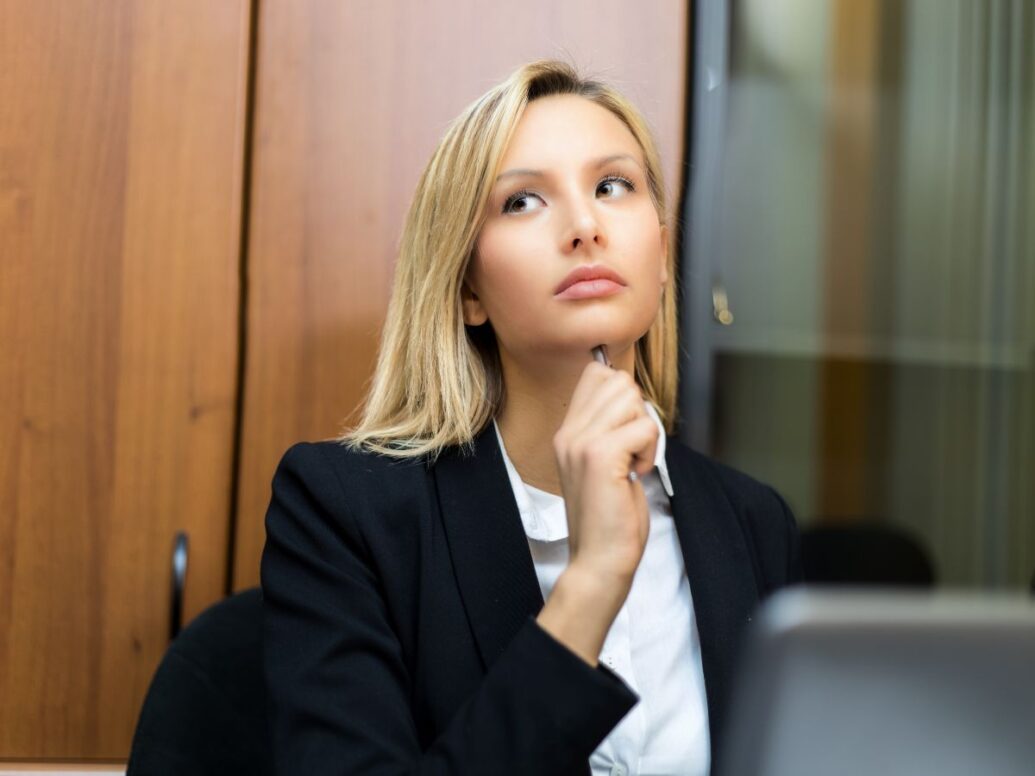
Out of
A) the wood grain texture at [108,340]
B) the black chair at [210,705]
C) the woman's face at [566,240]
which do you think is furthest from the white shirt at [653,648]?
the wood grain texture at [108,340]

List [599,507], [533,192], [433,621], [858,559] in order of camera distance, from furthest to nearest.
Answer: [858,559] → [533,192] → [433,621] → [599,507]

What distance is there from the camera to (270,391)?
1575 mm

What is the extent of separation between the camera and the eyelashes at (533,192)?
1269 millimetres

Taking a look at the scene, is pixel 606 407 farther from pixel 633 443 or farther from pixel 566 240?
pixel 566 240

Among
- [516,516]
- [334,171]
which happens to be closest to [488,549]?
[516,516]

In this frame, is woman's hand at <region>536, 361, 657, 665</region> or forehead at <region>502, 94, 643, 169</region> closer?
woman's hand at <region>536, 361, 657, 665</region>

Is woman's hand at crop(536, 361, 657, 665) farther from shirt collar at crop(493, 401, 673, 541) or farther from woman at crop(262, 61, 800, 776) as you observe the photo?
shirt collar at crop(493, 401, 673, 541)

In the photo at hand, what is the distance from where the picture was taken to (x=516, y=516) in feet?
3.99

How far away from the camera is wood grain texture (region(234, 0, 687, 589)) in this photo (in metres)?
1.57

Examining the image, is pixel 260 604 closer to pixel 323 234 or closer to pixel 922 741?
pixel 323 234

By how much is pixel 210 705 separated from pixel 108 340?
535 millimetres

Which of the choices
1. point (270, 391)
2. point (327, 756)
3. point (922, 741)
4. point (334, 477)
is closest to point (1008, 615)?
point (922, 741)

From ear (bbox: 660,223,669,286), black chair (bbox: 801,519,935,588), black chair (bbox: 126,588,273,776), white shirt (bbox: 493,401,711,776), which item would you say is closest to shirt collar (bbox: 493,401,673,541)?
white shirt (bbox: 493,401,711,776)

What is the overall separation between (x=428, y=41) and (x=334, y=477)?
28.0 inches
